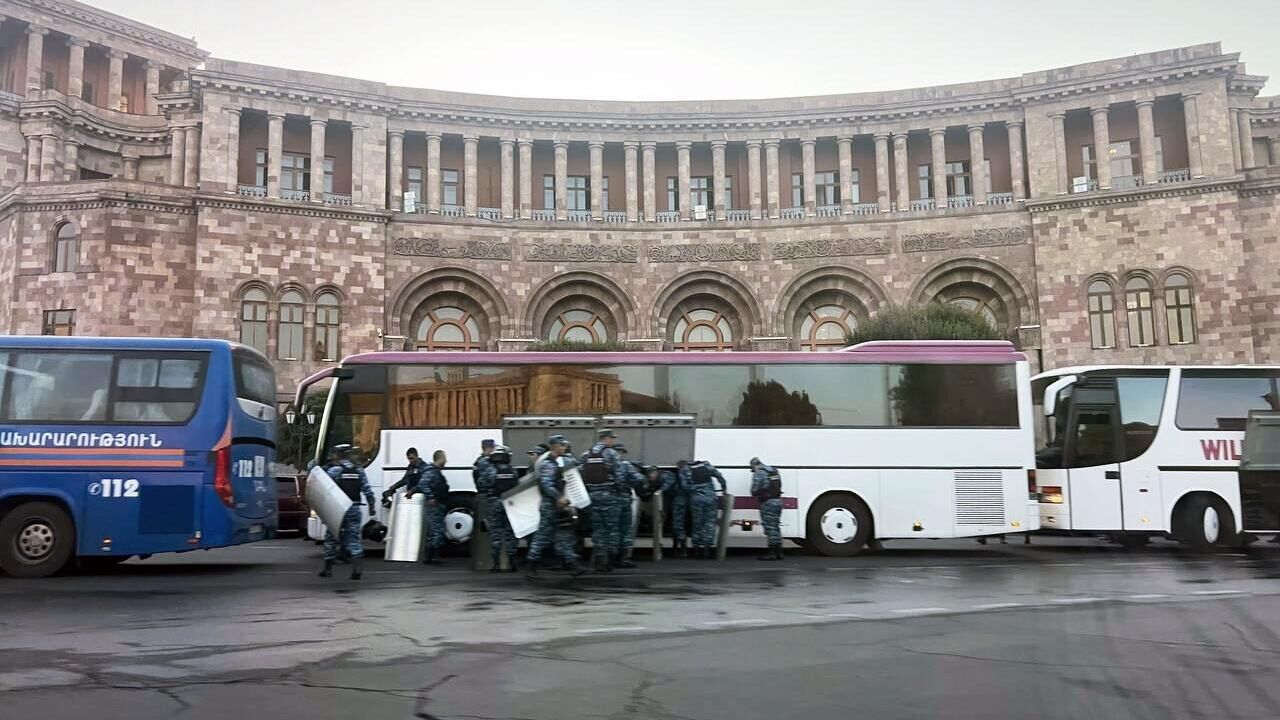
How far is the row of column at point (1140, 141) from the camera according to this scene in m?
32.7

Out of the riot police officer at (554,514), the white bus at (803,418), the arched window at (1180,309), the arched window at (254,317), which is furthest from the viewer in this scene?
the arched window at (254,317)

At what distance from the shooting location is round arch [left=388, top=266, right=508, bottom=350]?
1364 inches

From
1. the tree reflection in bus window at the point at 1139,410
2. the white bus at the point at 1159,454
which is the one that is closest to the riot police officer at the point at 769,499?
the white bus at the point at 1159,454

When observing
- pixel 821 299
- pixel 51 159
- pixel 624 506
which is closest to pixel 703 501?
pixel 624 506

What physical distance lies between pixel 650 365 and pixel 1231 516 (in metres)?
9.83

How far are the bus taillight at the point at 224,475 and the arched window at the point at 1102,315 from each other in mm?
29771

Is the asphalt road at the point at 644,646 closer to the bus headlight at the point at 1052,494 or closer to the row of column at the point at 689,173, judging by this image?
the bus headlight at the point at 1052,494

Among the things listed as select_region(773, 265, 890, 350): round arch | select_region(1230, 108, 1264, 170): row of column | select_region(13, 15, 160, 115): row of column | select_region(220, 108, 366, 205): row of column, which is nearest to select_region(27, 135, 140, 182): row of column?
select_region(13, 15, 160, 115): row of column

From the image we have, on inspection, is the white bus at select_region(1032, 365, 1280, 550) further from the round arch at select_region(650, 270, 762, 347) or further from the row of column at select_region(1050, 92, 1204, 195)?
the row of column at select_region(1050, 92, 1204, 195)

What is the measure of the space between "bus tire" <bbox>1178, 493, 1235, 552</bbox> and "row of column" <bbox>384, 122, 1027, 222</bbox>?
843 inches

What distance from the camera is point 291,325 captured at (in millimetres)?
33281

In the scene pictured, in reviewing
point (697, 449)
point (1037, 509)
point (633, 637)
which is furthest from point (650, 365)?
point (633, 637)

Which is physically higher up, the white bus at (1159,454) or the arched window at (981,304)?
the arched window at (981,304)

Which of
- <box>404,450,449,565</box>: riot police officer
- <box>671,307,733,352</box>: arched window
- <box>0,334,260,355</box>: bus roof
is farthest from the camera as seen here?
<box>671,307,733,352</box>: arched window
